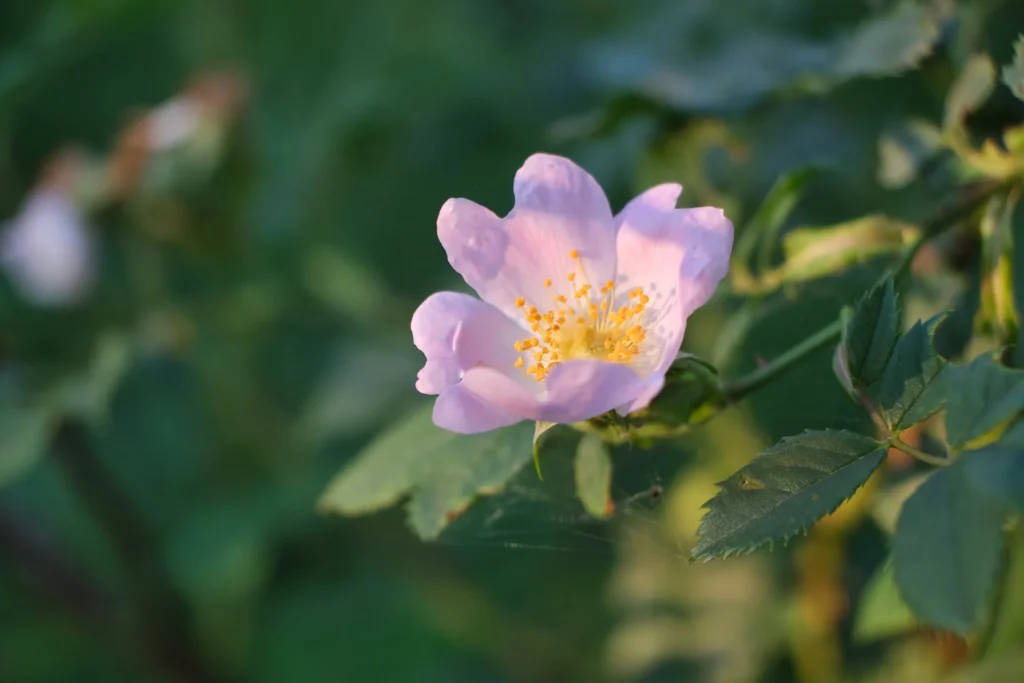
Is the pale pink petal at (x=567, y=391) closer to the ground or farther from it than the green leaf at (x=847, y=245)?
farther from it

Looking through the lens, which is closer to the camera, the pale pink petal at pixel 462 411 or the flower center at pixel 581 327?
the pale pink petal at pixel 462 411

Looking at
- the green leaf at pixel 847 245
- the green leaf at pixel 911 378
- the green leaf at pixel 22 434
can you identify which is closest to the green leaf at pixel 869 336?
the green leaf at pixel 911 378

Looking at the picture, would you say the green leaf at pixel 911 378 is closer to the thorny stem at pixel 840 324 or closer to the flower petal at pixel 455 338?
the thorny stem at pixel 840 324

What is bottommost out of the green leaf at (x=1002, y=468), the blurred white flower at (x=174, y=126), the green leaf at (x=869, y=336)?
the green leaf at (x=1002, y=468)

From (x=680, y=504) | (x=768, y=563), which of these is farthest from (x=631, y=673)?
(x=680, y=504)

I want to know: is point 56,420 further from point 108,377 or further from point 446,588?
point 446,588

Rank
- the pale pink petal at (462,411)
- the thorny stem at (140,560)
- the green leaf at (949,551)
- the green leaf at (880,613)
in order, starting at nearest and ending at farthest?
1. the green leaf at (949,551)
2. the pale pink petal at (462,411)
3. the green leaf at (880,613)
4. the thorny stem at (140,560)

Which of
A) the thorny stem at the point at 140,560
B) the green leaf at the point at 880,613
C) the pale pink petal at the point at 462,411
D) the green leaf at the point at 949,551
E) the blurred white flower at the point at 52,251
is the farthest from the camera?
the blurred white flower at the point at 52,251

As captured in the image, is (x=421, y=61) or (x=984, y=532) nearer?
(x=984, y=532)
